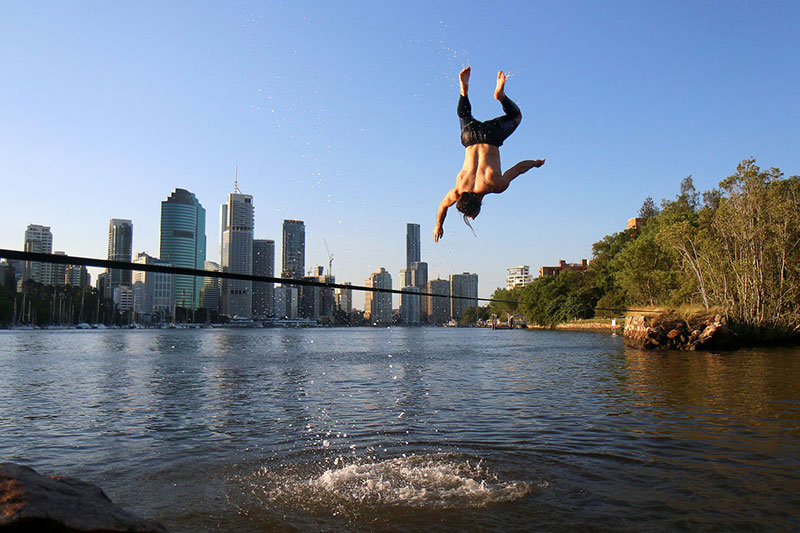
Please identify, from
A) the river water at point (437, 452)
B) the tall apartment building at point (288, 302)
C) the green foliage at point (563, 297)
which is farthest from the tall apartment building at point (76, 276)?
the river water at point (437, 452)

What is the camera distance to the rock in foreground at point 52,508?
10.4 ft

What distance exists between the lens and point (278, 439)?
11.5m

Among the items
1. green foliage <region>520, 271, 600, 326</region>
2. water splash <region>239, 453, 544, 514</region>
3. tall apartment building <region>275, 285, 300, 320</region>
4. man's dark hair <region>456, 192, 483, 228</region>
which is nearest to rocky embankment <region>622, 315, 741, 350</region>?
water splash <region>239, 453, 544, 514</region>

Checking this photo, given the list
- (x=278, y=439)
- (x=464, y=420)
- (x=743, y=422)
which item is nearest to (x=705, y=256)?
(x=743, y=422)

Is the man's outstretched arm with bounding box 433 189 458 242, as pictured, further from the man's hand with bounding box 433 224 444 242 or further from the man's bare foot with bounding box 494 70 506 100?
the man's bare foot with bounding box 494 70 506 100

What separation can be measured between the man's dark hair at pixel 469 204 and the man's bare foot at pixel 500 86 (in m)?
1.18

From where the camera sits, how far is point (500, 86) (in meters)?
6.14

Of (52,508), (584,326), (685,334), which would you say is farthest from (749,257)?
(584,326)

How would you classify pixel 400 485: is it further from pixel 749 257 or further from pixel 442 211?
pixel 749 257

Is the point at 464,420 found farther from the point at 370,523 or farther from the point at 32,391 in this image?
the point at 32,391

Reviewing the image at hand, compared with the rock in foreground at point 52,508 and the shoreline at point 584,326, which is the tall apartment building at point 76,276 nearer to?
the shoreline at point 584,326

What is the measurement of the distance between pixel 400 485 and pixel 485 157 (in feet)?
16.3

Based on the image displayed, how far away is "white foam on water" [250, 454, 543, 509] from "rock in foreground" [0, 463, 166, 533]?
4.01 m

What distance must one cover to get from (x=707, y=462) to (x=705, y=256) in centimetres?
3855
